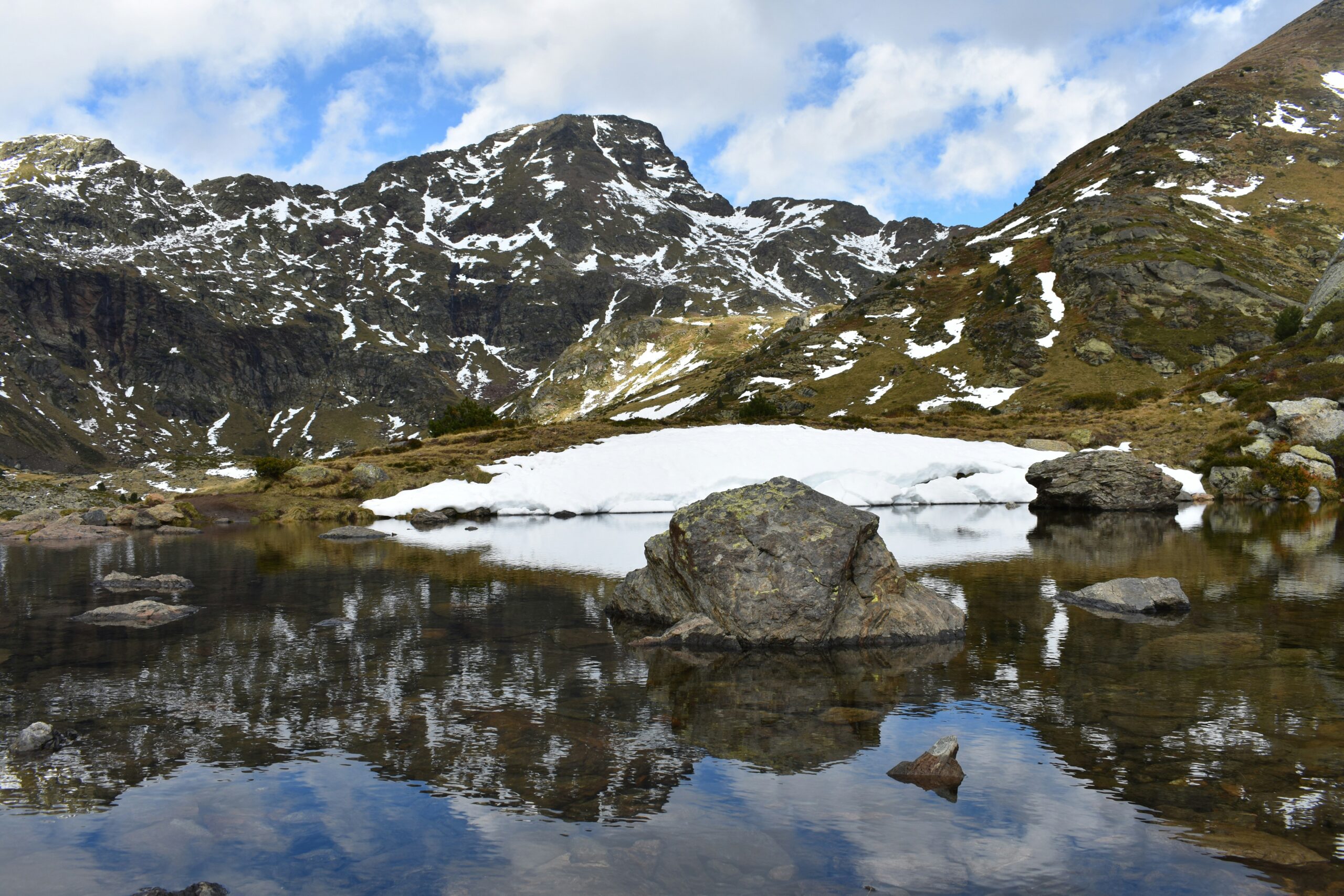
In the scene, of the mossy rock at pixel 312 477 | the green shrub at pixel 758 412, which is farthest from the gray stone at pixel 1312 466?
the mossy rock at pixel 312 477

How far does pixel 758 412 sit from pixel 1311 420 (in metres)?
57.7

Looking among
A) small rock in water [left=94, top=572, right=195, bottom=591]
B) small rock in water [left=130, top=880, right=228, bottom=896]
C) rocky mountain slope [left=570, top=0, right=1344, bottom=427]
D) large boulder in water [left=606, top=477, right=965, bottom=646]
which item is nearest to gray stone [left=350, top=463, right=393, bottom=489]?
small rock in water [left=94, top=572, right=195, bottom=591]

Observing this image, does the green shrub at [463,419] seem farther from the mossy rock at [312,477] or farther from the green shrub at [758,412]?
the green shrub at [758,412]

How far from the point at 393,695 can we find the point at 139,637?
9.55 m

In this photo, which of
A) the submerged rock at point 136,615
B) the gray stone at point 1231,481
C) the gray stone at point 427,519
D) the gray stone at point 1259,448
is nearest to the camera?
the submerged rock at point 136,615

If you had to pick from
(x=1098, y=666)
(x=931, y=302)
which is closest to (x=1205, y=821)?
(x=1098, y=666)

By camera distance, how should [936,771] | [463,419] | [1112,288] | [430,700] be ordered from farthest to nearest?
[1112,288]
[463,419]
[430,700]
[936,771]

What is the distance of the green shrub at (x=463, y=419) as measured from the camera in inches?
4001

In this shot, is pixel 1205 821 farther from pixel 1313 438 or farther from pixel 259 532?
pixel 1313 438

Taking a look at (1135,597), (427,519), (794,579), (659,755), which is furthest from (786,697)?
(427,519)

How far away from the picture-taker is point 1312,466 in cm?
5628

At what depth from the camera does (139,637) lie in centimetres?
2047

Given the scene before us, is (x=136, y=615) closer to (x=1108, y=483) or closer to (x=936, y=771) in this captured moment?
(x=936, y=771)

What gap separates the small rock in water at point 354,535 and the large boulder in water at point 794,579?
30.2 m
